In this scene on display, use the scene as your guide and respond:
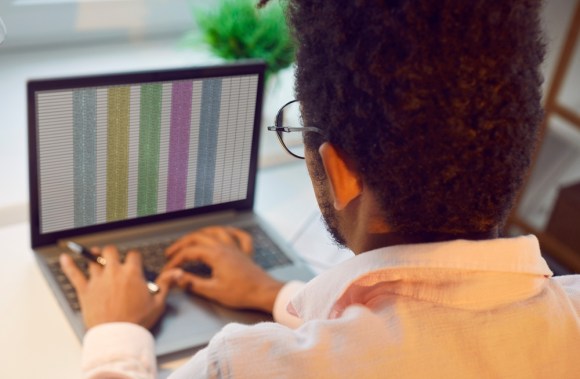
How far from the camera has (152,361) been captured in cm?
89

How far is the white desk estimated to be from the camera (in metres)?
0.93

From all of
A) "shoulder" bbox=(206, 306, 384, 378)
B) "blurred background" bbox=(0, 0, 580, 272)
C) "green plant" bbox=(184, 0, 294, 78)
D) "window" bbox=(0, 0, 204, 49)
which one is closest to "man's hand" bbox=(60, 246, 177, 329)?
"blurred background" bbox=(0, 0, 580, 272)

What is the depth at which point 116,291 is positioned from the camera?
976 millimetres

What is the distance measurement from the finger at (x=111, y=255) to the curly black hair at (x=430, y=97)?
485mm

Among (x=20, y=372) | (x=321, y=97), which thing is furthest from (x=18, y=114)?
(x=321, y=97)

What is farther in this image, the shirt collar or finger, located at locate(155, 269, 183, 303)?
finger, located at locate(155, 269, 183, 303)

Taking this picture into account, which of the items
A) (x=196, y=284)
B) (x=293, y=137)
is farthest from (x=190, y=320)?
(x=293, y=137)

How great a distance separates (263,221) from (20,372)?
1.52ft

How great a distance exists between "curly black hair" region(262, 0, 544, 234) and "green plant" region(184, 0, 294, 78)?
73cm

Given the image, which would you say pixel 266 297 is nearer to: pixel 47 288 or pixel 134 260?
pixel 134 260

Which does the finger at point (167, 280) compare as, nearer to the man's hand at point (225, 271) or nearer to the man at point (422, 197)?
the man's hand at point (225, 271)

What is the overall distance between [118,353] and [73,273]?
19 cm

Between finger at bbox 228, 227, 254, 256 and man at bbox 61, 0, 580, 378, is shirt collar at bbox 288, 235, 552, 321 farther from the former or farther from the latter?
finger at bbox 228, 227, 254, 256

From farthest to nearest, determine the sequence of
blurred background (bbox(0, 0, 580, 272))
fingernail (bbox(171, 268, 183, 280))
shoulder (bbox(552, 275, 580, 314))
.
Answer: blurred background (bbox(0, 0, 580, 272)), fingernail (bbox(171, 268, 183, 280)), shoulder (bbox(552, 275, 580, 314))
